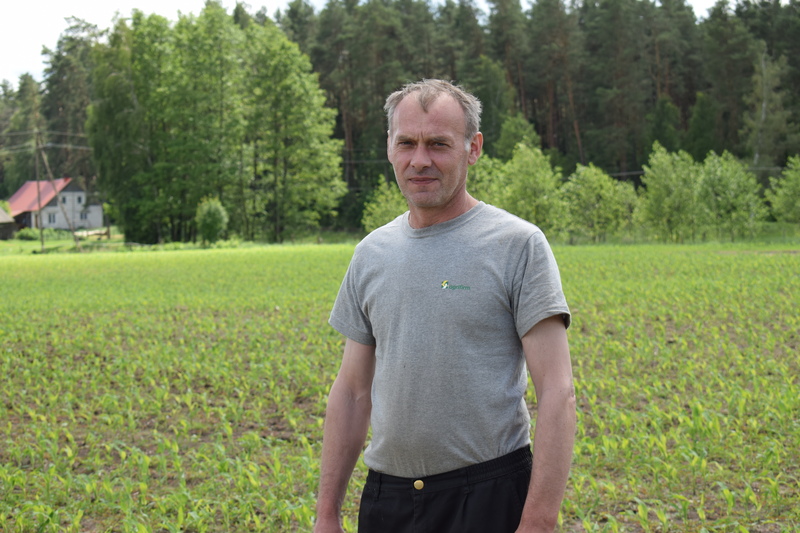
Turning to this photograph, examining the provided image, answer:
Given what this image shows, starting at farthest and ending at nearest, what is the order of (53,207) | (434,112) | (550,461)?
(53,207)
(434,112)
(550,461)

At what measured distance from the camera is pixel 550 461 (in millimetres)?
2309

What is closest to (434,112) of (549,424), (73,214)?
(549,424)

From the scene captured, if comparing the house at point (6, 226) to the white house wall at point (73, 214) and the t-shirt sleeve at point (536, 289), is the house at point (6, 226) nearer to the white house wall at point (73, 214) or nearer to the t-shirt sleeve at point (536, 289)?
the white house wall at point (73, 214)

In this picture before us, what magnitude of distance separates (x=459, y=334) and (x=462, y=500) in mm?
491

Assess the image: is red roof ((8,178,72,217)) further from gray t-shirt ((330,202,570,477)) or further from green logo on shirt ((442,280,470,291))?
green logo on shirt ((442,280,470,291))

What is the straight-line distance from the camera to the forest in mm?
54969

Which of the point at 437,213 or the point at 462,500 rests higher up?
the point at 437,213

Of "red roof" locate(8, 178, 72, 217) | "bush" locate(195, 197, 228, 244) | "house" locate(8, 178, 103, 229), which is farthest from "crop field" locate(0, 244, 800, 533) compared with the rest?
"red roof" locate(8, 178, 72, 217)

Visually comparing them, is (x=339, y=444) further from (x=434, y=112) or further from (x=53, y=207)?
(x=53, y=207)

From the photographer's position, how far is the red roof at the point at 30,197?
88.2m

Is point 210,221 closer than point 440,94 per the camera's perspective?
No

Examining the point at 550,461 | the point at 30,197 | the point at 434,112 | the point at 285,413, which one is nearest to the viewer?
the point at 550,461

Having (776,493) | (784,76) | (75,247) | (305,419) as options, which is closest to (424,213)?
(776,493)

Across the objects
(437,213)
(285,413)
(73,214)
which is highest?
(73,214)
